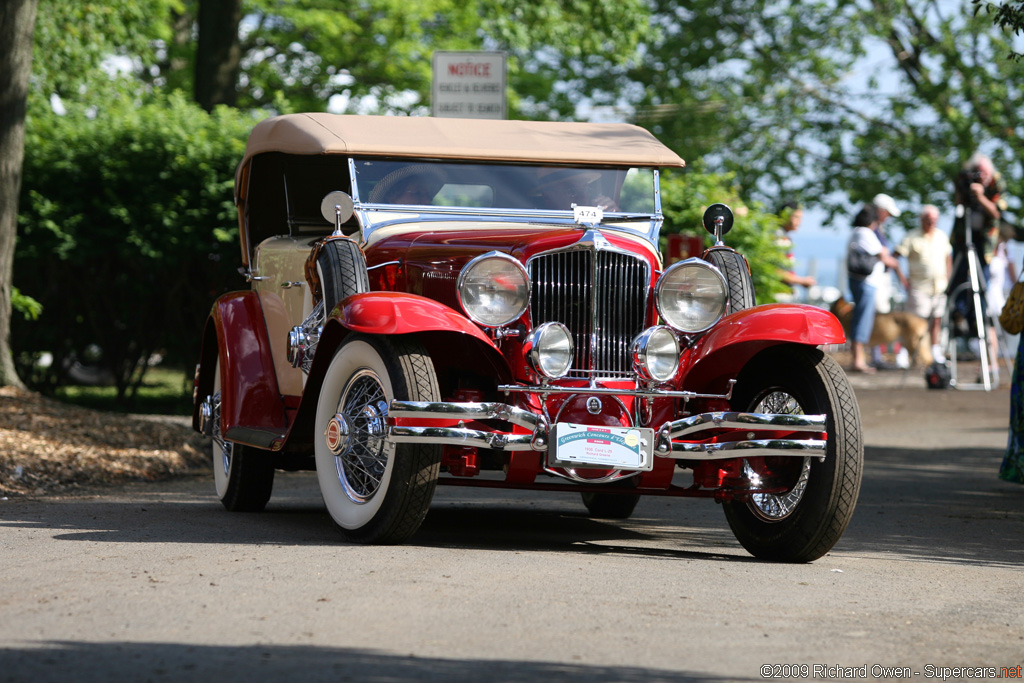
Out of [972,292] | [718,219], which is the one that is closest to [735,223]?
[972,292]

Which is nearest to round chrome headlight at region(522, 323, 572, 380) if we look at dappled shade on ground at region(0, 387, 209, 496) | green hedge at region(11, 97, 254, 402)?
dappled shade on ground at region(0, 387, 209, 496)

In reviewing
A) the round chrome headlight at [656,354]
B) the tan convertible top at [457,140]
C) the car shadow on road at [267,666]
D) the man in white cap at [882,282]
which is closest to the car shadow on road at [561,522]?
the round chrome headlight at [656,354]

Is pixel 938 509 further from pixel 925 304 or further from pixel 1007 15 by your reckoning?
pixel 925 304

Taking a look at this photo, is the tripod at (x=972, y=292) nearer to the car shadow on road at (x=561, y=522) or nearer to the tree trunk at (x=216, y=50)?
the car shadow on road at (x=561, y=522)

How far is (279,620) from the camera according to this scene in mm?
4426

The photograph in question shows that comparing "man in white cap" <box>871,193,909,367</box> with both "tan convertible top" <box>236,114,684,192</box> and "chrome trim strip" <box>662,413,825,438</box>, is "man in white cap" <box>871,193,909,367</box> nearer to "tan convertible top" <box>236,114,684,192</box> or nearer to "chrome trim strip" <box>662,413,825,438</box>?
"tan convertible top" <box>236,114,684,192</box>

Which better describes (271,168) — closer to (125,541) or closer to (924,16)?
(125,541)

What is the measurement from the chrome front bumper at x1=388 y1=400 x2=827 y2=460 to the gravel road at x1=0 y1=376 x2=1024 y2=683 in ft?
1.62

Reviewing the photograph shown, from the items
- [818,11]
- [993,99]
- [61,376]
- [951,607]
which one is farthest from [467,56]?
[818,11]

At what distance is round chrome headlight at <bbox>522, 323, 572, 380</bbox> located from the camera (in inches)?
237

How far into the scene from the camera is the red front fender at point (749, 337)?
5934 millimetres

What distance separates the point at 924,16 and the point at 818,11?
1993mm

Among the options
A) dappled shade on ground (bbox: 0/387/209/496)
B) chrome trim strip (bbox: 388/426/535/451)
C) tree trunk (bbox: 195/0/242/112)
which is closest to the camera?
chrome trim strip (bbox: 388/426/535/451)

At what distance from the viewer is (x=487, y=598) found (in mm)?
4883
